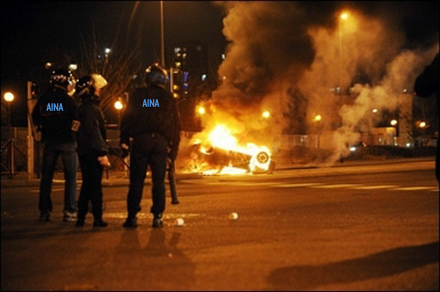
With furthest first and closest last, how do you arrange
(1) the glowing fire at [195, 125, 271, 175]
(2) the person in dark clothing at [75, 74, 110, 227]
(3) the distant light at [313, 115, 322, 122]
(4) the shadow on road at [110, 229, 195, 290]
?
1. (3) the distant light at [313, 115, 322, 122]
2. (1) the glowing fire at [195, 125, 271, 175]
3. (2) the person in dark clothing at [75, 74, 110, 227]
4. (4) the shadow on road at [110, 229, 195, 290]

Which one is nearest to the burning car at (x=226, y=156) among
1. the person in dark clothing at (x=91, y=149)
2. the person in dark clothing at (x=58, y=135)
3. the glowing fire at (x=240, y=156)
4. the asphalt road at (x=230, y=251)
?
the glowing fire at (x=240, y=156)

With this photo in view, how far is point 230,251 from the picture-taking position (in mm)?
6879

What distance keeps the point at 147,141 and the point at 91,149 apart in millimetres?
814

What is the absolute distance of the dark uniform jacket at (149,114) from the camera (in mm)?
8203

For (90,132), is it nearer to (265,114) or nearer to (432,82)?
(432,82)

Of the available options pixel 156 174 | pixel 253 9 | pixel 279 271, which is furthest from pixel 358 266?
pixel 253 9

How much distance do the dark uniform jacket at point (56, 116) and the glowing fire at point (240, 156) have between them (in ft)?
55.3

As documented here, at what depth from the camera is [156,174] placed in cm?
822

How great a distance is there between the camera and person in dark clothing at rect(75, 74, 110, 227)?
27.2ft

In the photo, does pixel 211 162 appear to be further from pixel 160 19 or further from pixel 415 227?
pixel 415 227

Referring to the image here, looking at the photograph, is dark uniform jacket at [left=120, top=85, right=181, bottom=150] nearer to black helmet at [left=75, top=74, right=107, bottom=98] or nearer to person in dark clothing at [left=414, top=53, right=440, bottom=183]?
black helmet at [left=75, top=74, right=107, bottom=98]

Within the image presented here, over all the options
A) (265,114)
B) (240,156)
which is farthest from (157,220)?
(265,114)

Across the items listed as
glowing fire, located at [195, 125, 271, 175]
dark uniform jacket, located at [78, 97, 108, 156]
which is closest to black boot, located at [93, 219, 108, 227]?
dark uniform jacket, located at [78, 97, 108, 156]

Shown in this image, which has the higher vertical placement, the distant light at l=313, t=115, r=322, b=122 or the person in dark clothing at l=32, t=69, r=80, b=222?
the distant light at l=313, t=115, r=322, b=122
